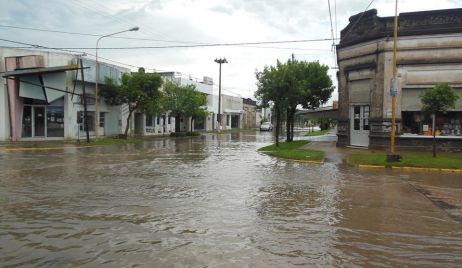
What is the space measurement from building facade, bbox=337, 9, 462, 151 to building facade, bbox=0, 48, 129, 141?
21081 mm

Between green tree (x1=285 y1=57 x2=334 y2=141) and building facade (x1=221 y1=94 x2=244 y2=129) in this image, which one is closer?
green tree (x1=285 y1=57 x2=334 y2=141)

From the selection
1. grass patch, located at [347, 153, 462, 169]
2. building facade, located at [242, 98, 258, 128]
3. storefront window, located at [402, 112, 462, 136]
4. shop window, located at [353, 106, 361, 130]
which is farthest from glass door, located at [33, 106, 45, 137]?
building facade, located at [242, 98, 258, 128]

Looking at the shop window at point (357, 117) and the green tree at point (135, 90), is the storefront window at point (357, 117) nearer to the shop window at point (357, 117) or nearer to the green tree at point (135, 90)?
the shop window at point (357, 117)

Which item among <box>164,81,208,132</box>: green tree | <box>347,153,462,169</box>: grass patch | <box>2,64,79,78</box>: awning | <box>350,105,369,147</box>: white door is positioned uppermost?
<box>2,64,79,78</box>: awning

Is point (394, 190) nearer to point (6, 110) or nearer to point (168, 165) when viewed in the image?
point (168, 165)

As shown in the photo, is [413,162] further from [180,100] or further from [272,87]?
[180,100]

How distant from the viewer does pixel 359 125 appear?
25.5 m

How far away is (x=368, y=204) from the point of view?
977 centimetres

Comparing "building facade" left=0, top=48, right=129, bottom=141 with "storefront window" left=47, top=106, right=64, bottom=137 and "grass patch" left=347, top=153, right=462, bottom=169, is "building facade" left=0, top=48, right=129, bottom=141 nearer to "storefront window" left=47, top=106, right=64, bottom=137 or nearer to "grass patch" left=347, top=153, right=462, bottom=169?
"storefront window" left=47, top=106, right=64, bottom=137

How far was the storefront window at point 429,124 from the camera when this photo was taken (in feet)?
74.6

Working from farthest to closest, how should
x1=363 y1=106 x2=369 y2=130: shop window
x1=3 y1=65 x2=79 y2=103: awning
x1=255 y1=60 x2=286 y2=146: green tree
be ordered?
x1=3 y1=65 x2=79 y2=103: awning → x1=255 y1=60 x2=286 y2=146: green tree → x1=363 y1=106 x2=369 y2=130: shop window

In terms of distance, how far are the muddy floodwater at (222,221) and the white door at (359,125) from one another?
10837 mm

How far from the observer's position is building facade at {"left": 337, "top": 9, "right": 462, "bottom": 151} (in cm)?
2228

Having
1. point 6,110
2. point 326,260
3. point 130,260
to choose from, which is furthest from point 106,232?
point 6,110
